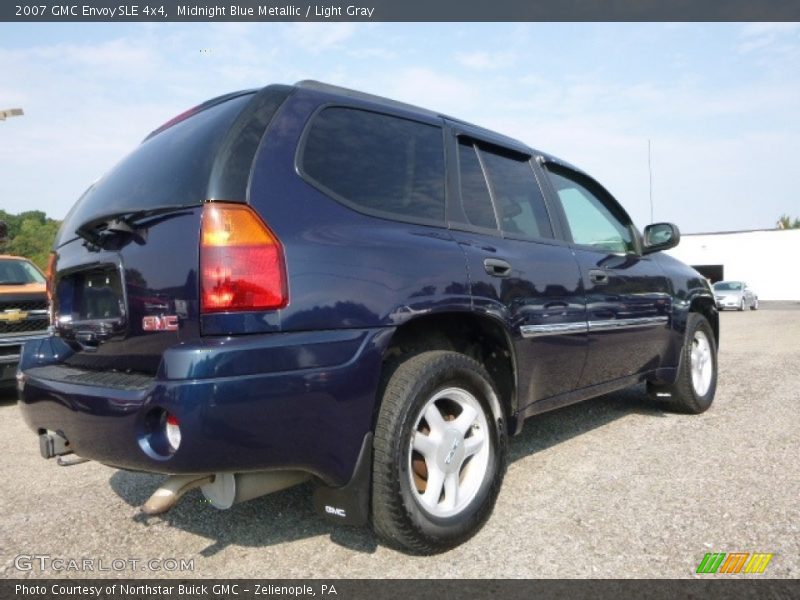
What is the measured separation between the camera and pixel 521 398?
271cm

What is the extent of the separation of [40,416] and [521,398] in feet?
6.43

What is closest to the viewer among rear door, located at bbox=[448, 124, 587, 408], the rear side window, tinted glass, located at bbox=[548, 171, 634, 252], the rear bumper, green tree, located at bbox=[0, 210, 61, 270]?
the rear bumper

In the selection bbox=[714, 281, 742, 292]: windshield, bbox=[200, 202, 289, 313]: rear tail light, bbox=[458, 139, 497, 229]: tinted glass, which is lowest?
bbox=[714, 281, 742, 292]: windshield

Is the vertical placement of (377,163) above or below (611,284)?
above

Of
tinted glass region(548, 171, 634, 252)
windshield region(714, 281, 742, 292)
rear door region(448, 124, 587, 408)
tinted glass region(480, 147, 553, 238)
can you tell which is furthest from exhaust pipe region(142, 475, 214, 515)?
windshield region(714, 281, 742, 292)

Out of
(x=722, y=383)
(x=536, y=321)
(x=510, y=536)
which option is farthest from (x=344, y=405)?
(x=722, y=383)

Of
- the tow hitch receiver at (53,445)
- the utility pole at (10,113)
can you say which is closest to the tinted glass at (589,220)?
the tow hitch receiver at (53,445)

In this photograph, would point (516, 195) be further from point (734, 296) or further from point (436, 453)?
point (734, 296)

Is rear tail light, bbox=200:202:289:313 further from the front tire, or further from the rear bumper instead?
the front tire

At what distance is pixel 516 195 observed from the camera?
311 centimetres

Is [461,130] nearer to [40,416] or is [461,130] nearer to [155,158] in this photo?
[155,158]

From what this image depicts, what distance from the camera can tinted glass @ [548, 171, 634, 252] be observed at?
349 centimetres

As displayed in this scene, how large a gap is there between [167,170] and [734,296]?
30040mm

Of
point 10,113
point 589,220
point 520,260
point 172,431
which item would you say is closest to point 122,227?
point 172,431
